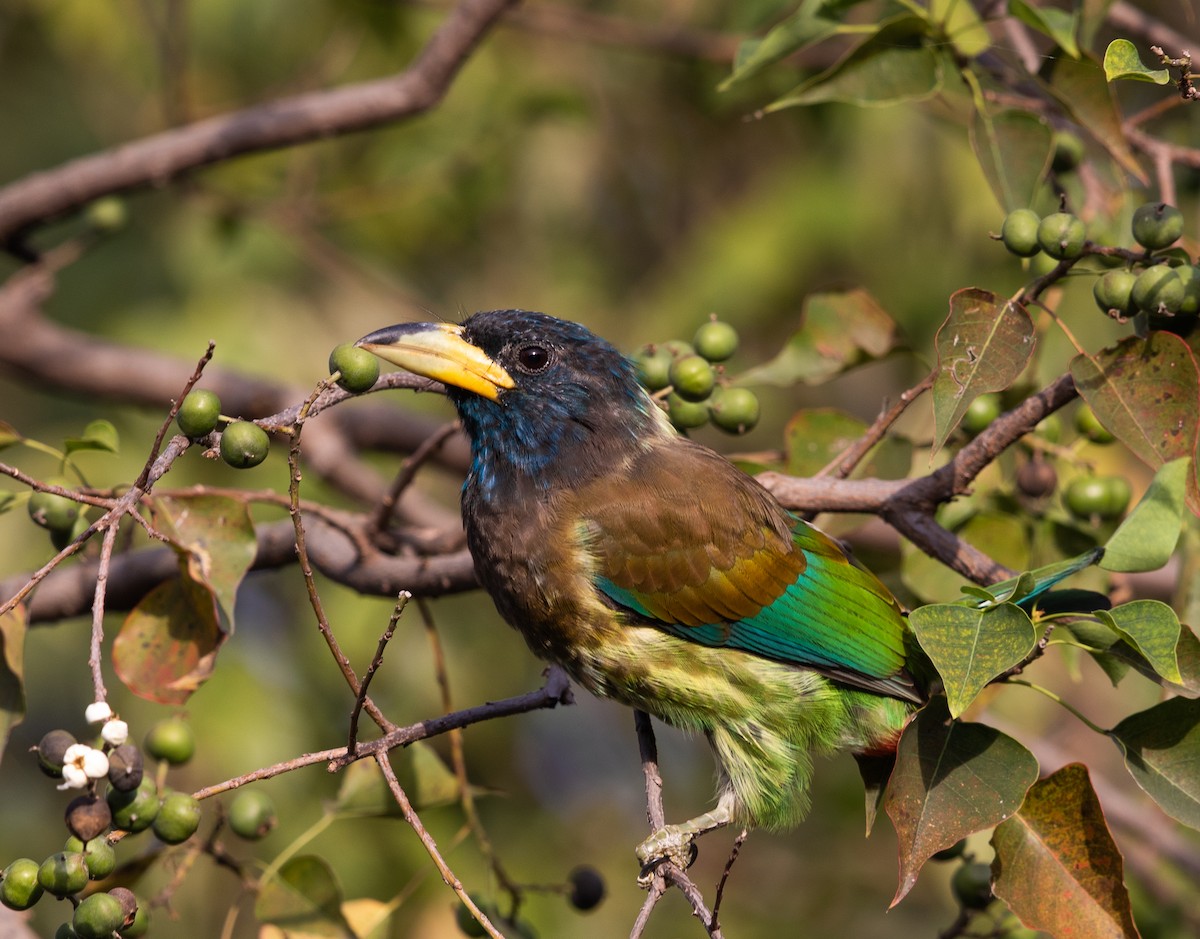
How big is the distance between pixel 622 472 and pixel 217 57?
12.5ft

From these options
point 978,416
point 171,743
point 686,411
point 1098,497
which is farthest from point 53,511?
point 1098,497

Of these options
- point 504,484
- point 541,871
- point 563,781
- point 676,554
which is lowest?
point 563,781

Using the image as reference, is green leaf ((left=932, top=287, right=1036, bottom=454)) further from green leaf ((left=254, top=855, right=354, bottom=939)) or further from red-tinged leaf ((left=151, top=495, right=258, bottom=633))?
green leaf ((left=254, top=855, right=354, bottom=939))

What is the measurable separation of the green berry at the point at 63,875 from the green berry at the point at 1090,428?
2.27 meters

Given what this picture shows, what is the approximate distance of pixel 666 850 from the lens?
104 inches

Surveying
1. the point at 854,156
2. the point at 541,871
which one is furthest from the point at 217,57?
the point at 541,871

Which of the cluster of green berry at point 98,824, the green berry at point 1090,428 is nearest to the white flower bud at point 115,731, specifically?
the cluster of green berry at point 98,824

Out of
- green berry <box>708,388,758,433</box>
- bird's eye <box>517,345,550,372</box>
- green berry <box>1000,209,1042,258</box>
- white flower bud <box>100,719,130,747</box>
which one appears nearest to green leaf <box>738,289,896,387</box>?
green berry <box>708,388,758,433</box>

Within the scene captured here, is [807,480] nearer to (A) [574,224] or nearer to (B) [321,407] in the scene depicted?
(B) [321,407]

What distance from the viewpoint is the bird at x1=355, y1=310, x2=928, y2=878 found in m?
2.83

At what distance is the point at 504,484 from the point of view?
2.99 m

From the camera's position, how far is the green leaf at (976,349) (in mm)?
2340

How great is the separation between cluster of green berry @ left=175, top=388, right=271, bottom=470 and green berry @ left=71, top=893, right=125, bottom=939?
2.30ft

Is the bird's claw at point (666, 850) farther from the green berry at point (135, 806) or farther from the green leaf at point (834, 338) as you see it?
the green leaf at point (834, 338)
